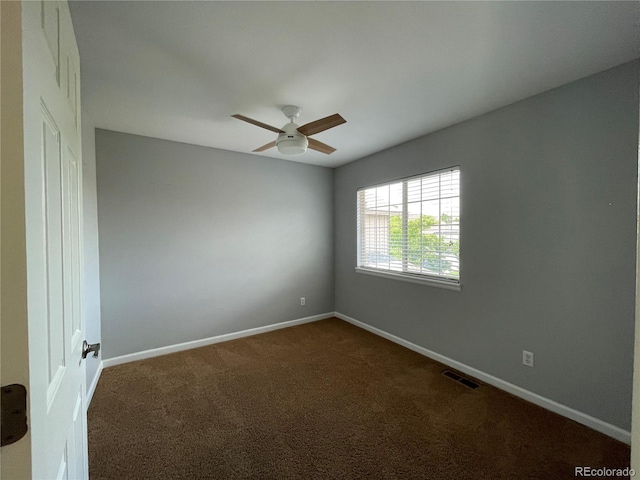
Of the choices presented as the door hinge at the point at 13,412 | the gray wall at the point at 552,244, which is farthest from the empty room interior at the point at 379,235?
the door hinge at the point at 13,412

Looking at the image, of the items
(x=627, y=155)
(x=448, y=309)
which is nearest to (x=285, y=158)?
(x=448, y=309)

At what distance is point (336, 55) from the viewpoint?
1.70 metres

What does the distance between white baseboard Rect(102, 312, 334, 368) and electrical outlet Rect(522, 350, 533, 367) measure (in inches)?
107

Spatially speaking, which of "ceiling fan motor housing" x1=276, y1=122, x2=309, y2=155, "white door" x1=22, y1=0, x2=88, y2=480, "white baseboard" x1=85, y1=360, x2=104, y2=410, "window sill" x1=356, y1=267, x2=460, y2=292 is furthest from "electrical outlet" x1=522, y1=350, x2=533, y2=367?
"white baseboard" x1=85, y1=360, x2=104, y2=410

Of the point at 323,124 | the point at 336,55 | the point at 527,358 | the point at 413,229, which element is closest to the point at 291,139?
the point at 323,124

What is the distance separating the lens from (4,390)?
459 millimetres

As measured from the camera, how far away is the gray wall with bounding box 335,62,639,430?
1813 mm

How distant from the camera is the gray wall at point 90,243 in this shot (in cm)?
243

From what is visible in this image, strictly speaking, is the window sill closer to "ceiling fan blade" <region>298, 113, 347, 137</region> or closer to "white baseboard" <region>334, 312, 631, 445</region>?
"white baseboard" <region>334, 312, 631, 445</region>

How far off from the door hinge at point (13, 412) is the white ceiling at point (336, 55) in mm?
1651

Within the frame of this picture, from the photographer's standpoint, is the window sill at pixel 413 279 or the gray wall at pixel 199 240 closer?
the window sill at pixel 413 279

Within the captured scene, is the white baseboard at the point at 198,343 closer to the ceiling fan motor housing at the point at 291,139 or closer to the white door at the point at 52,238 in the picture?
the white door at the point at 52,238

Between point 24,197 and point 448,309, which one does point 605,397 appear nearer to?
point 448,309

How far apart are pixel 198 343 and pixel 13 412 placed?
322 cm
